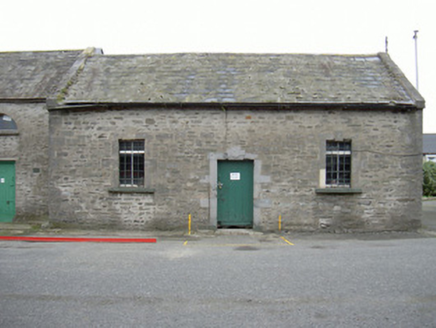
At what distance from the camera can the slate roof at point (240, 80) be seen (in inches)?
432

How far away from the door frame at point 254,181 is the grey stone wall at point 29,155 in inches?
262

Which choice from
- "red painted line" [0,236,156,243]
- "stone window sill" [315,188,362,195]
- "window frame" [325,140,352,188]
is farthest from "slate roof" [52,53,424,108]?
"red painted line" [0,236,156,243]

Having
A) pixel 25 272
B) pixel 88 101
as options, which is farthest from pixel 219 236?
pixel 88 101

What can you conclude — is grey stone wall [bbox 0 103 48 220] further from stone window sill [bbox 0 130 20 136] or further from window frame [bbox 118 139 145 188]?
window frame [bbox 118 139 145 188]

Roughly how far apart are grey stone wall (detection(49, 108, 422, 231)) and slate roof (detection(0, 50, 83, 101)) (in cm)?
456

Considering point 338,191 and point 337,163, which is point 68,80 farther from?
point 338,191

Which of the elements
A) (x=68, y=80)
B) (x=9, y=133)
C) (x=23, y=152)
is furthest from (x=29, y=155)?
(x=68, y=80)

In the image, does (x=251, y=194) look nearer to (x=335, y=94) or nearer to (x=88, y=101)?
(x=335, y=94)

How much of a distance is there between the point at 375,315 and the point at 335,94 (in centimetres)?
860

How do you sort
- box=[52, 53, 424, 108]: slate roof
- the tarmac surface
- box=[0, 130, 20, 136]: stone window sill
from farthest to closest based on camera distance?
box=[0, 130, 20, 136]: stone window sill < box=[52, 53, 424, 108]: slate roof < the tarmac surface

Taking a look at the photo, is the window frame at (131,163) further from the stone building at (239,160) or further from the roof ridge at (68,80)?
the roof ridge at (68,80)

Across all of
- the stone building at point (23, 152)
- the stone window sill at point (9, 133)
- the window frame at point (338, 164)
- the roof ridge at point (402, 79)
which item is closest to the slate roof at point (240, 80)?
the roof ridge at point (402, 79)

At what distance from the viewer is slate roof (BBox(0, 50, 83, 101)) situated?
41.9 ft

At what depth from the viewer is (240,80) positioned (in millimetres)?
11969
